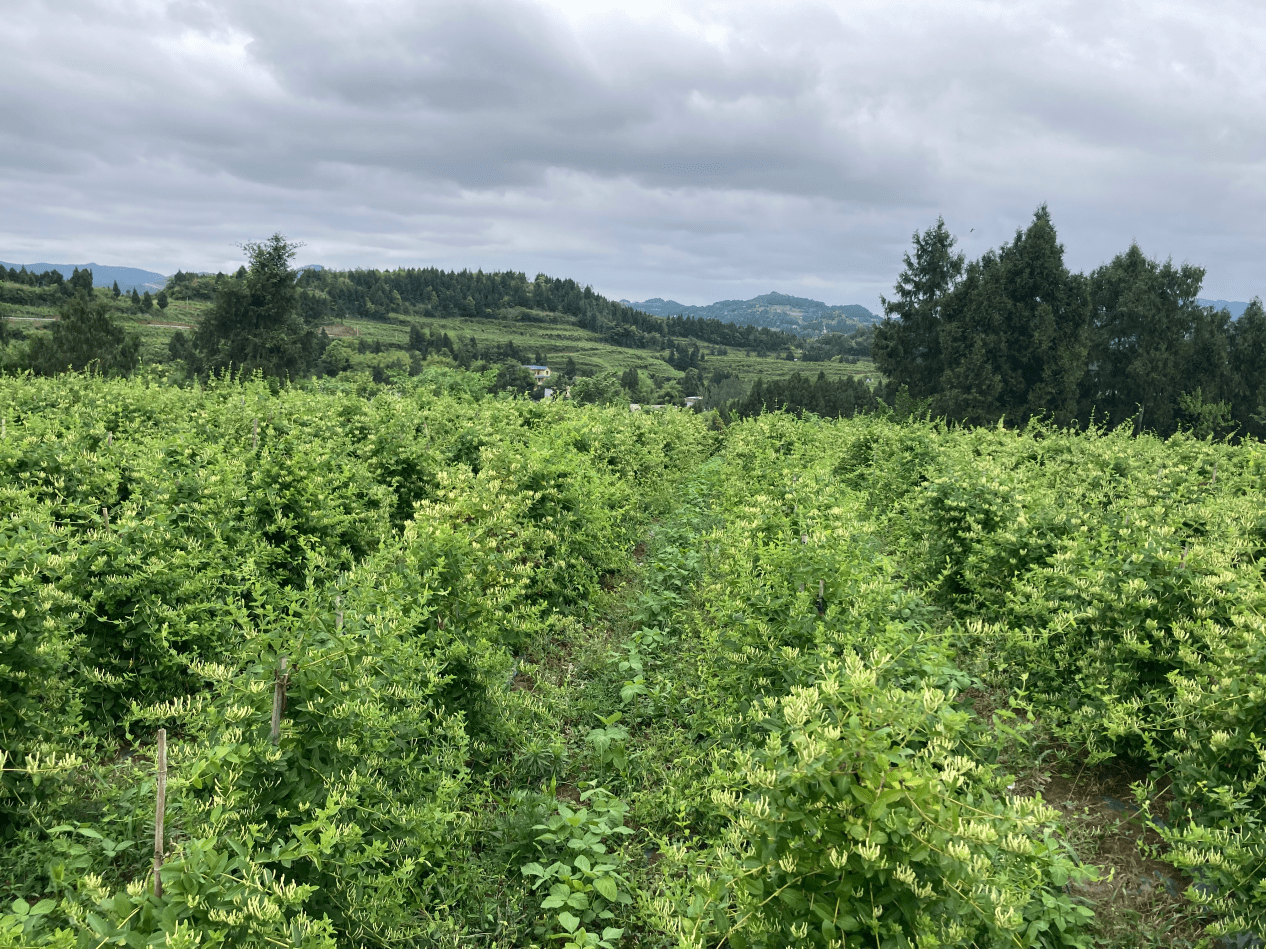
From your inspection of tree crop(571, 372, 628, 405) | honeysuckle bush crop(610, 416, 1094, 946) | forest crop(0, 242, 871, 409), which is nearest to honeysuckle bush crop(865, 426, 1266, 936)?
honeysuckle bush crop(610, 416, 1094, 946)

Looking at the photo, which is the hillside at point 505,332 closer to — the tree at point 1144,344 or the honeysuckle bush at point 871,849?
the tree at point 1144,344

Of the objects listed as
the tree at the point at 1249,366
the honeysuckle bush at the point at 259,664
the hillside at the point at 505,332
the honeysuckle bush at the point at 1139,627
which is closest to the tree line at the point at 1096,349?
the tree at the point at 1249,366

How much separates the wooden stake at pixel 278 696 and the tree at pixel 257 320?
54.2 meters

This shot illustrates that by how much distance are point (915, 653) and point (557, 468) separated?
5.77 metres

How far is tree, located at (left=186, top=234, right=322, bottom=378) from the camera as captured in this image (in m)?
51.5

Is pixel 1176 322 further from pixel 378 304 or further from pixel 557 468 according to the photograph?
pixel 378 304

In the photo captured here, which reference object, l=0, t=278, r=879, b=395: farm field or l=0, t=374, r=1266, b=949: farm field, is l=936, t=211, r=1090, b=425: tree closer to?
l=0, t=374, r=1266, b=949: farm field

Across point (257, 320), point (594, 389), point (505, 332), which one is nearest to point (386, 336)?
point (505, 332)

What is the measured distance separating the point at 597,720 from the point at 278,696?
3460 mm

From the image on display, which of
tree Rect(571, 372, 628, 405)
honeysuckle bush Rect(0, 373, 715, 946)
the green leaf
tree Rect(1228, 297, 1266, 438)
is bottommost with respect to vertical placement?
the green leaf

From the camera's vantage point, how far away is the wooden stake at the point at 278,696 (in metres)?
3.46

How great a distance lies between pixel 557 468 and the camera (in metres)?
9.49

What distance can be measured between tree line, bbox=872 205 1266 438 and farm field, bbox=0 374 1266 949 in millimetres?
35996

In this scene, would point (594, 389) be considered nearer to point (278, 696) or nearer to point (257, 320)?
point (257, 320)
